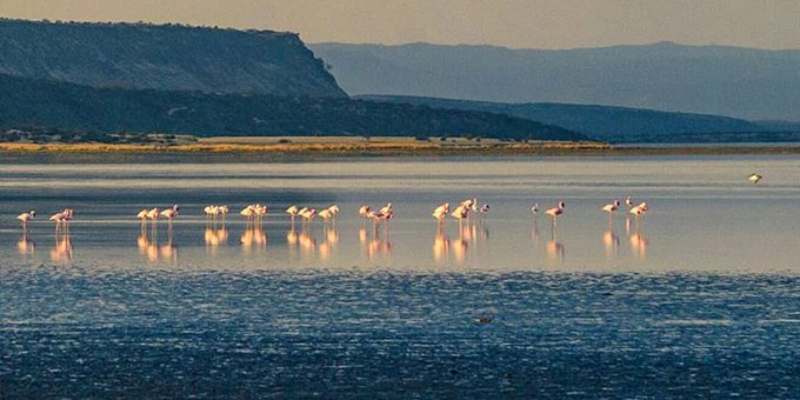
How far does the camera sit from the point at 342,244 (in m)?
40.7

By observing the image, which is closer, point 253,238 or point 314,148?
point 253,238

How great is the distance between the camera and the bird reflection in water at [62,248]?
36.5m

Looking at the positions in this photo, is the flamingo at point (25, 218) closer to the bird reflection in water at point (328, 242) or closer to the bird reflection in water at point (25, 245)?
the bird reflection in water at point (25, 245)

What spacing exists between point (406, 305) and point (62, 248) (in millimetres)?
13930

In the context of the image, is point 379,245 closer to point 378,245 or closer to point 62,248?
point 378,245

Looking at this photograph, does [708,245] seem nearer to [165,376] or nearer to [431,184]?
[165,376]

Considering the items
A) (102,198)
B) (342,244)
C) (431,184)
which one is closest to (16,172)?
(431,184)

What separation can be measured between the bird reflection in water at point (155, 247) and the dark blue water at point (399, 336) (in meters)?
4.32

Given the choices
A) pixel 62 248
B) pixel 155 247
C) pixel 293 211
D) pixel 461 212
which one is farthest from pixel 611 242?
pixel 62 248

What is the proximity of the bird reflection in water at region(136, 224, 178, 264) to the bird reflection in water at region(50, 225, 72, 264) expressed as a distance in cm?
152

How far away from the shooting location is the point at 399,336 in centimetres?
2414

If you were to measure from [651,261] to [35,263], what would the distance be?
1190 cm

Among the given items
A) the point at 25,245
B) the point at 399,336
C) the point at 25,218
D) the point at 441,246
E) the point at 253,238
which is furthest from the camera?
the point at 25,218

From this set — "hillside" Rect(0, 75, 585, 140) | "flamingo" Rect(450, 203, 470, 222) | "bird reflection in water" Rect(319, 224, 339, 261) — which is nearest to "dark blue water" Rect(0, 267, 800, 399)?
"bird reflection in water" Rect(319, 224, 339, 261)
